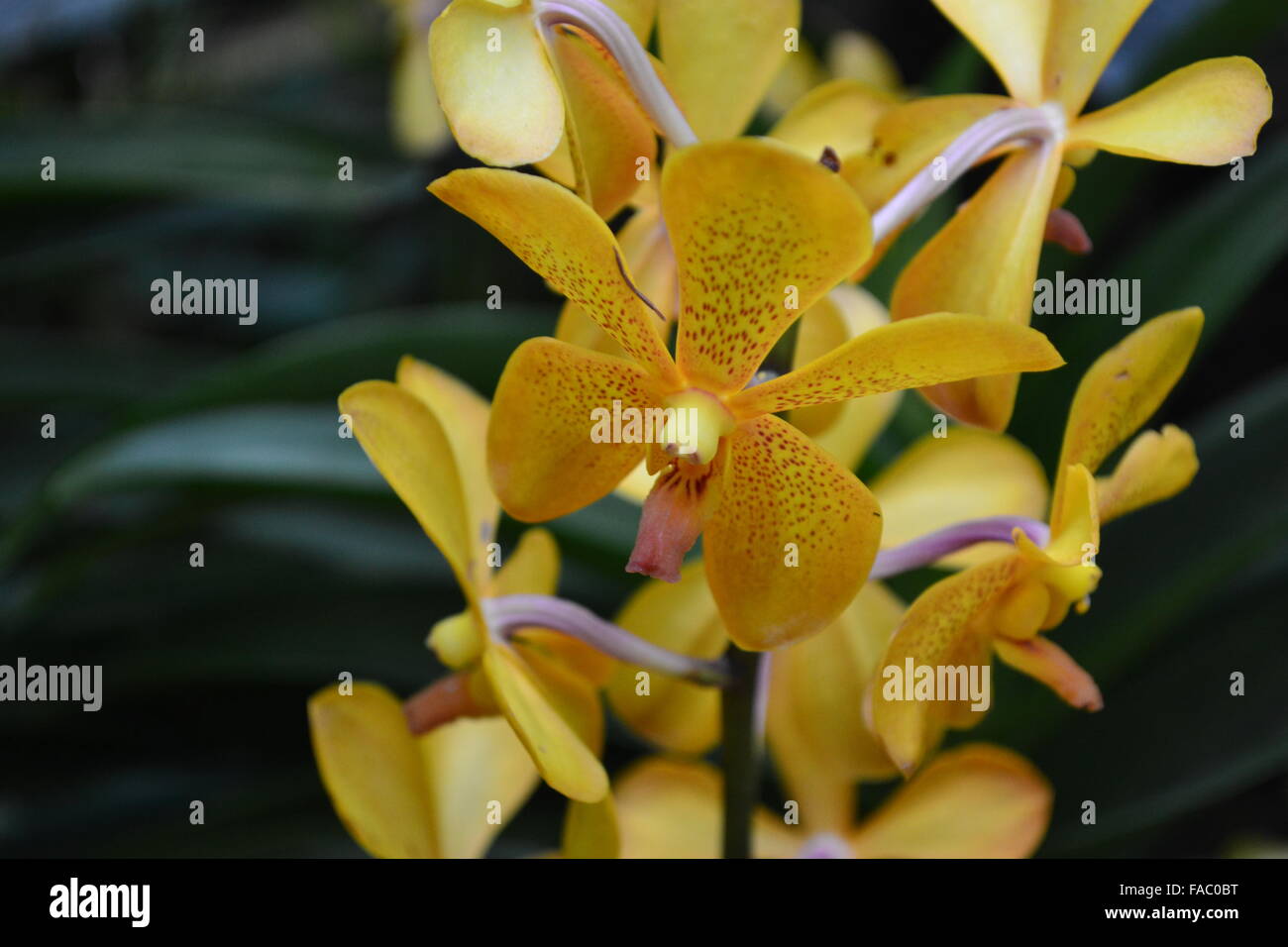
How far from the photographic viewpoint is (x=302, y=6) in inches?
75.9

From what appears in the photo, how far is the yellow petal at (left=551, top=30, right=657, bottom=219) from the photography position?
0.41m

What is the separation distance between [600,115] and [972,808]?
1.21ft

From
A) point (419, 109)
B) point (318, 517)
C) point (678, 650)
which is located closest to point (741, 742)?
point (678, 650)

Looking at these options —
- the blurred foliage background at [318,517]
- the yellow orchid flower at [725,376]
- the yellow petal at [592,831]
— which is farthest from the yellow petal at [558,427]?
the blurred foliage background at [318,517]

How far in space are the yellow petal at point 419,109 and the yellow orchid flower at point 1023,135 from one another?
0.63 meters

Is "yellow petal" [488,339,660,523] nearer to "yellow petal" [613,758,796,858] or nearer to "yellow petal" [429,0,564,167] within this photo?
"yellow petal" [429,0,564,167]

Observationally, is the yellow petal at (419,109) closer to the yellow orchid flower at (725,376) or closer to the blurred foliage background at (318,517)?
the blurred foliage background at (318,517)

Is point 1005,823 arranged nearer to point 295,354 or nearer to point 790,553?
point 790,553

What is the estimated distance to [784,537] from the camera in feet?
1.24

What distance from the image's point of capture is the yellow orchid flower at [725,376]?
32 cm

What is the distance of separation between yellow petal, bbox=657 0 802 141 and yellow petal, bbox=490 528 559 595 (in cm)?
18

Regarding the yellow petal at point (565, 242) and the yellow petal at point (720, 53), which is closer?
the yellow petal at point (565, 242)
